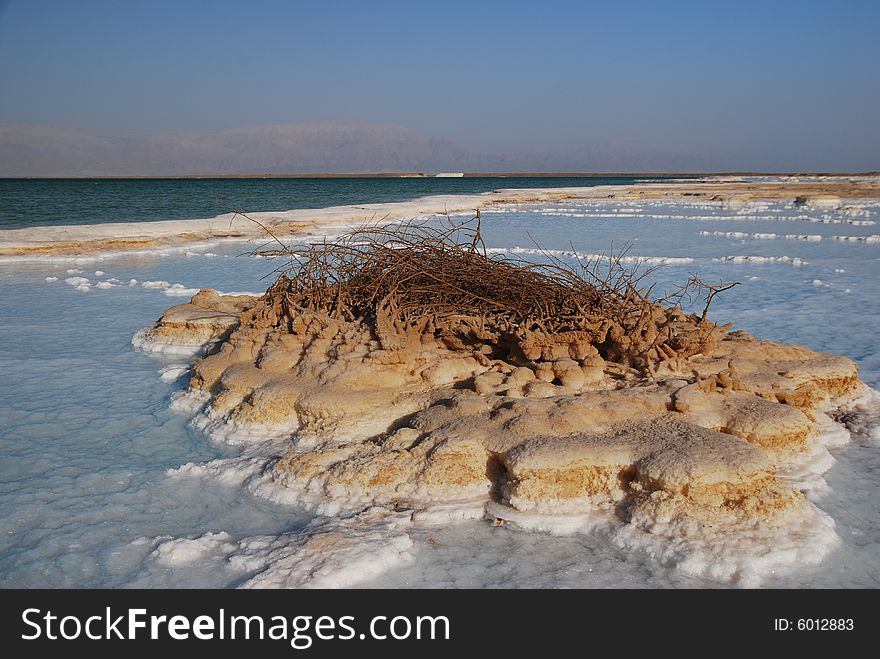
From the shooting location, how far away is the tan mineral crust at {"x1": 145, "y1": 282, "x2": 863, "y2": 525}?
3271 millimetres

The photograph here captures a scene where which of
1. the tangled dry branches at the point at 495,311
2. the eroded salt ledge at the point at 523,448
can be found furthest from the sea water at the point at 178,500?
the tangled dry branches at the point at 495,311

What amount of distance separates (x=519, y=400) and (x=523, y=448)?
467 mm

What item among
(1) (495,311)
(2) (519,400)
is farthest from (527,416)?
(1) (495,311)

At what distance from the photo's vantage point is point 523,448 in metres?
3.41

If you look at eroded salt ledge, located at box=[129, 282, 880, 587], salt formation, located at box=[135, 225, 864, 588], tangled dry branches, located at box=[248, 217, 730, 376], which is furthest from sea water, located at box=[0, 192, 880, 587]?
tangled dry branches, located at box=[248, 217, 730, 376]

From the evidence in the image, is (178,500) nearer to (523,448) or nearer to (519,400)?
(523,448)

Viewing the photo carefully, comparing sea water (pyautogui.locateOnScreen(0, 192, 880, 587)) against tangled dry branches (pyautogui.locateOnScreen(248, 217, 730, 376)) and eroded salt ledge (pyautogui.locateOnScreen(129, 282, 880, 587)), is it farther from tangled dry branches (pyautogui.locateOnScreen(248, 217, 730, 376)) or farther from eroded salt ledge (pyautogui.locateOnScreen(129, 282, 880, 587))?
tangled dry branches (pyautogui.locateOnScreen(248, 217, 730, 376))

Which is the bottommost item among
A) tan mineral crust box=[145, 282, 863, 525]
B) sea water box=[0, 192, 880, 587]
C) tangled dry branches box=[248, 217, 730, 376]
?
sea water box=[0, 192, 880, 587]

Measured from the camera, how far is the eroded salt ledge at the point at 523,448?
117 inches

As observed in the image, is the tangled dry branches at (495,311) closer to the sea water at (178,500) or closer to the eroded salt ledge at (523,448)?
the eroded salt ledge at (523,448)

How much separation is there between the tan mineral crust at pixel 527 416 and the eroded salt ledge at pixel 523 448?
10mm

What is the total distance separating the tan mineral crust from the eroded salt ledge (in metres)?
0.01

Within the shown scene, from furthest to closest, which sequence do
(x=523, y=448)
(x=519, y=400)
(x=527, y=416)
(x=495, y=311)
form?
1. (x=495, y=311)
2. (x=519, y=400)
3. (x=527, y=416)
4. (x=523, y=448)

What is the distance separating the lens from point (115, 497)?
138 inches
